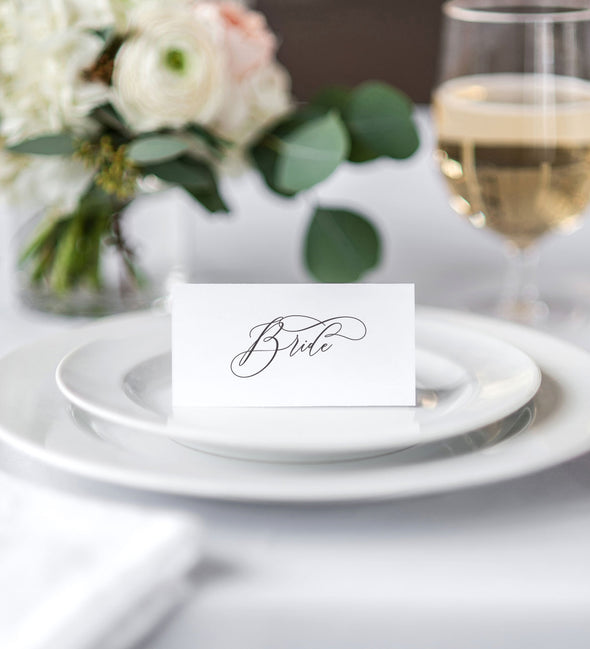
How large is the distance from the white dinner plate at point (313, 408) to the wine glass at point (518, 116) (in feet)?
0.93

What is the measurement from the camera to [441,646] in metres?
0.43

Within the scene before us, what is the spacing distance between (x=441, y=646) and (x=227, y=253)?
79 centimetres

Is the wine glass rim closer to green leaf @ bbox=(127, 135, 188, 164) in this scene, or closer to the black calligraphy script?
green leaf @ bbox=(127, 135, 188, 164)

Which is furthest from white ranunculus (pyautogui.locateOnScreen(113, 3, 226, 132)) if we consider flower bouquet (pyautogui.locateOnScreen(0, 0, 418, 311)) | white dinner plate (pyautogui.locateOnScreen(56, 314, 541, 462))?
white dinner plate (pyautogui.locateOnScreen(56, 314, 541, 462))

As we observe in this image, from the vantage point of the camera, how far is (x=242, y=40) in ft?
2.89

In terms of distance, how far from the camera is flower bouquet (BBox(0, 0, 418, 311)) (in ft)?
2.69

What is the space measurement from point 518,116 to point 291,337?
1.45 feet

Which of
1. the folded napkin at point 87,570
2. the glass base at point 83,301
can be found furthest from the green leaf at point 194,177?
the folded napkin at point 87,570

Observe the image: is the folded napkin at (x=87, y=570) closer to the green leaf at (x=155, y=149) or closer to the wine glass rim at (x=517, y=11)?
the green leaf at (x=155, y=149)

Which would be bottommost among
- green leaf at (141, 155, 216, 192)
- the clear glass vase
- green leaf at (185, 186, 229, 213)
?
the clear glass vase

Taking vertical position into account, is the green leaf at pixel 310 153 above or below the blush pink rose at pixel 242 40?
below

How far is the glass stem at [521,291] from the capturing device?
938mm

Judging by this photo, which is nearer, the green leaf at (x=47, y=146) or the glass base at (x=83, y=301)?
the green leaf at (x=47, y=146)

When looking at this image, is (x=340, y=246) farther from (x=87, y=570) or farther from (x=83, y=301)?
A: (x=87, y=570)
